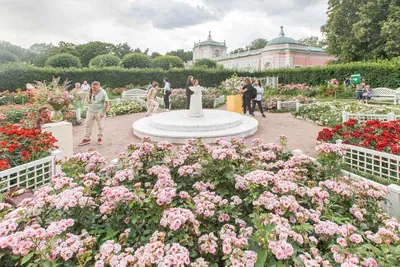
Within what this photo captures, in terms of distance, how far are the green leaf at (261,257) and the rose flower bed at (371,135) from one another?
3.18 m

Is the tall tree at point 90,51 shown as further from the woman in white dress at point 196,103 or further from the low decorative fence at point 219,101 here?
the woman in white dress at point 196,103

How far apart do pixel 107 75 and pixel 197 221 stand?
69.4 feet

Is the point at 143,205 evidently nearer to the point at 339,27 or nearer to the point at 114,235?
the point at 114,235

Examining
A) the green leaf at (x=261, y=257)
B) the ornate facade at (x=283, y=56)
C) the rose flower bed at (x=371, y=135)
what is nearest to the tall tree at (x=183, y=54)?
the ornate facade at (x=283, y=56)

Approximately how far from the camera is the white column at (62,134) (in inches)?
193

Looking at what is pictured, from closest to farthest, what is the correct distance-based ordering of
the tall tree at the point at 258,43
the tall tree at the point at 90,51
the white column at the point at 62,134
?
the white column at the point at 62,134 < the tall tree at the point at 90,51 < the tall tree at the point at 258,43

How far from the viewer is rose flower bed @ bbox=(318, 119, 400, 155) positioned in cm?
409

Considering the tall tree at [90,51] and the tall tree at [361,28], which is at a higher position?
the tall tree at [90,51]

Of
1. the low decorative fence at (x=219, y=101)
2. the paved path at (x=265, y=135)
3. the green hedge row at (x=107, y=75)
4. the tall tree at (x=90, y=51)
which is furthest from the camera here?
the tall tree at (x=90, y=51)

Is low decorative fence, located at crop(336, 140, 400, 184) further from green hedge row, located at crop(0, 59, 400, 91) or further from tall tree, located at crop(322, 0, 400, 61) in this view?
tall tree, located at crop(322, 0, 400, 61)

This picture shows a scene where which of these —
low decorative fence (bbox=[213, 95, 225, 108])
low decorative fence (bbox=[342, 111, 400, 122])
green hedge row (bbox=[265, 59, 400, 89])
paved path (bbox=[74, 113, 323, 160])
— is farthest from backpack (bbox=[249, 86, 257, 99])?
green hedge row (bbox=[265, 59, 400, 89])

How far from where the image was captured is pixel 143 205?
230 centimetres

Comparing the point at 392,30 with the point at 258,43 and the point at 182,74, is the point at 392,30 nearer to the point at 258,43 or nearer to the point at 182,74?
the point at 182,74

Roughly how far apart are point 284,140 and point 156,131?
4.23 metres
